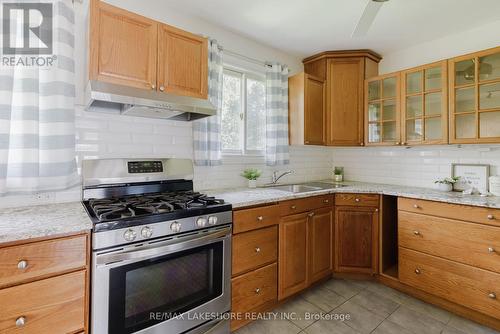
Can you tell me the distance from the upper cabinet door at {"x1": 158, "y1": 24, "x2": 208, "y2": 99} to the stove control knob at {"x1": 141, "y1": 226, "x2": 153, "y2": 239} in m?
0.96

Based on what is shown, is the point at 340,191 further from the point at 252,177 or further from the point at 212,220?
the point at 212,220

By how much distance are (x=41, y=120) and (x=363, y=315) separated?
267 cm

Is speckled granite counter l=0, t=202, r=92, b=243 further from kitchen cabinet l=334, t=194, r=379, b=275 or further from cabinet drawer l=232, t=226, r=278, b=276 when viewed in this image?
kitchen cabinet l=334, t=194, r=379, b=275

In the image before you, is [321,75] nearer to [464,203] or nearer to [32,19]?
[464,203]

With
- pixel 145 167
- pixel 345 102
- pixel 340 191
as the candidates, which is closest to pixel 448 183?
pixel 340 191

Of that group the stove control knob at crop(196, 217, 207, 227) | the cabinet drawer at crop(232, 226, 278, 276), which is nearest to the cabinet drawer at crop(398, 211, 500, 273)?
the cabinet drawer at crop(232, 226, 278, 276)

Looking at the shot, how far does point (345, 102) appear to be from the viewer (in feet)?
9.78

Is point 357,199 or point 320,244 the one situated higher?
point 357,199

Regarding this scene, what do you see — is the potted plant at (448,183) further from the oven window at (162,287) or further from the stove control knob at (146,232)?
the stove control knob at (146,232)

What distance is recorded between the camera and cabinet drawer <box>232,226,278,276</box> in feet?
5.85

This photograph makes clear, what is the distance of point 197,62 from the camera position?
193cm

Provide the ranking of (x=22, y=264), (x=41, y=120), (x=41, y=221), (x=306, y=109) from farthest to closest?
(x=306, y=109) < (x=41, y=120) < (x=41, y=221) < (x=22, y=264)

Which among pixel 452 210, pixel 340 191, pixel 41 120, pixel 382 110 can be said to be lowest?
pixel 452 210

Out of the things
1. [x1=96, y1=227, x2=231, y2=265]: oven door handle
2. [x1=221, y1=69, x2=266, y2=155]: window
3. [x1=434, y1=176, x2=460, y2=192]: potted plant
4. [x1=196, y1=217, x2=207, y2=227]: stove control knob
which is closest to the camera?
[x1=96, y1=227, x2=231, y2=265]: oven door handle
